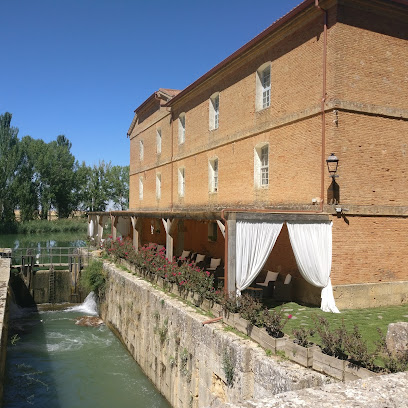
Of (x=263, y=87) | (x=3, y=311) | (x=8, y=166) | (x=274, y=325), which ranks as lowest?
(x=3, y=311)

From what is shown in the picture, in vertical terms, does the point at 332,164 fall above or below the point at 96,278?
above

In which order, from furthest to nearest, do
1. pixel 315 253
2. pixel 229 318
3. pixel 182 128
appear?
pixel 182 128 → pixel 315 253 → pixel 229 318

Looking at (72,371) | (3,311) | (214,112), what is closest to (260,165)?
(214,112)

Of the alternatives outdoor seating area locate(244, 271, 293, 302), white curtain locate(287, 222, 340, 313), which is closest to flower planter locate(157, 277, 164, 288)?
outdoor seating area locate(244, 271, 293, 302)

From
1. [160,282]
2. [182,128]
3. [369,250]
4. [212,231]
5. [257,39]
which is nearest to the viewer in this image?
[369,250]

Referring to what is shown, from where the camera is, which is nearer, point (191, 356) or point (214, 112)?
point (191, 356)

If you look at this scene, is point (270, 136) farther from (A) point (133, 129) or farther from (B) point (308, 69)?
(A) point (133, 129)

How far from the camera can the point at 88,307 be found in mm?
20016

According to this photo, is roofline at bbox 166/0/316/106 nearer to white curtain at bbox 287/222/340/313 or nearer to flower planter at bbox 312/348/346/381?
white curtain at bbox 287/222/340/313

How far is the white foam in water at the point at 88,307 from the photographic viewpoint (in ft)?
63.4

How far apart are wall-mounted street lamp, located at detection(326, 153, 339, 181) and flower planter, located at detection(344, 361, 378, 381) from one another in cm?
553

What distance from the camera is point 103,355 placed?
1373 cm

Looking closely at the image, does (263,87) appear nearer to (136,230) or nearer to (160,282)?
(160,282)

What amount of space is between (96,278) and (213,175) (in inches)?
278
